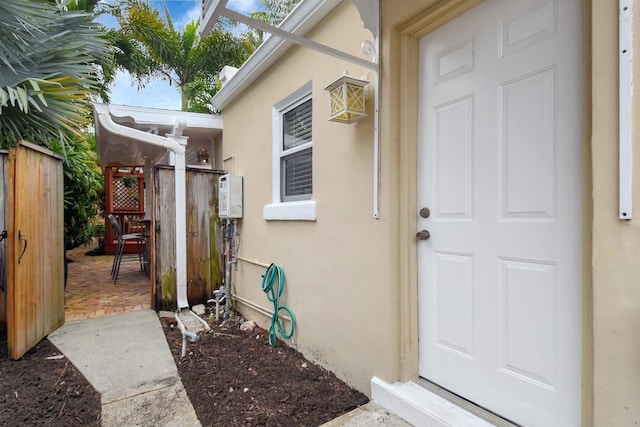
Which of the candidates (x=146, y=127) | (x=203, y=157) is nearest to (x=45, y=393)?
(x=146, y=127)

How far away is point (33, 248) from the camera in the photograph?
3.25 meters

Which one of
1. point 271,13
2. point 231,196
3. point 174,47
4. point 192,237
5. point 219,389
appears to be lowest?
point 219,389

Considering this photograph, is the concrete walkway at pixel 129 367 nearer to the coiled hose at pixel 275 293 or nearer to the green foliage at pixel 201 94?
the coiled hose at pixel 275 293

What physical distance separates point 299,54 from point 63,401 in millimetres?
3386

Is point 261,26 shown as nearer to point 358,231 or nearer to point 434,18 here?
point 434,18

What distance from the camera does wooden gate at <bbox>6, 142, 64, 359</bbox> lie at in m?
2.97

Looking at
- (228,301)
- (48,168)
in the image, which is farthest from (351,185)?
(48,168)

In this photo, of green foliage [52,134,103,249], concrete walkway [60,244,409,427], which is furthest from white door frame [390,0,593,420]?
green foliage [52,134,103,249]

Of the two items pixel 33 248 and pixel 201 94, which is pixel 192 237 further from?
pixel 201 94

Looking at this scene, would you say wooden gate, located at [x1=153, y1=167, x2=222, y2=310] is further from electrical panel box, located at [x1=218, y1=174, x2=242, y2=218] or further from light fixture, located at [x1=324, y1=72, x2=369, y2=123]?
light fixture, located at [x1=324, y1=72, x2=369, y2=123]

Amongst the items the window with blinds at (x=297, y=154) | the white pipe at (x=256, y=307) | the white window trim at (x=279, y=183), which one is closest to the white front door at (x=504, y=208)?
the white window trim at (x=279, y=183)

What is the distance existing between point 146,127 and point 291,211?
11.3 ft

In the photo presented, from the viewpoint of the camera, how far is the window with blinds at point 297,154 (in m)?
3.35

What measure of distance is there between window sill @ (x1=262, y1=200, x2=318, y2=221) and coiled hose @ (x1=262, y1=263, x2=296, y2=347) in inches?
21.3
